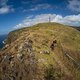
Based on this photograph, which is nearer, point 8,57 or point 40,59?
point 40,59

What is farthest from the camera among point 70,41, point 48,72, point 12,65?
point 70,41

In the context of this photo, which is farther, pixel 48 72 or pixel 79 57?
pixel 79 57

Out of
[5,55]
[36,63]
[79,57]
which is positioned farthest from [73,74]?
[5,55]

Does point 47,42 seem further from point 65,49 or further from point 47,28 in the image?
point 47,28

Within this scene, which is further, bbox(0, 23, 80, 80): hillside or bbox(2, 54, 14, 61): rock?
bbox(2, 54, 14, 61): rock

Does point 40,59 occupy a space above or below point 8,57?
below

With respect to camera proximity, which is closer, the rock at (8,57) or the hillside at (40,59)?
the hillside at (40,59)

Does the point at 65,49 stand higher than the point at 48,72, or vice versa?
the point at 65,49

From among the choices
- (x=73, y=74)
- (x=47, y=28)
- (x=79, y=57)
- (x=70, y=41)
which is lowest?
(x=73, y=74)
